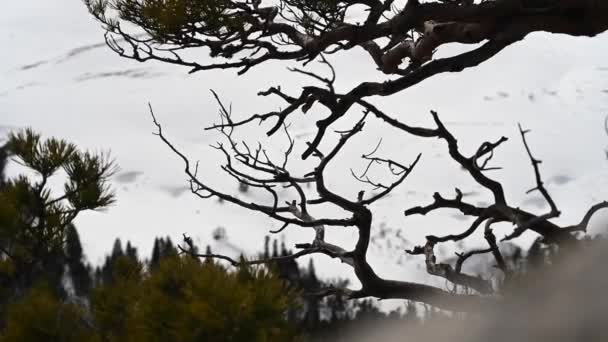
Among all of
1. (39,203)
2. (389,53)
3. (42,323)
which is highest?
(389,53)

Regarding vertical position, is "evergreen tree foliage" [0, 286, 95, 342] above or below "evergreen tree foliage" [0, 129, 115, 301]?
below

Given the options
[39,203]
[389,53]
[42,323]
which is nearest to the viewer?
[42,323]

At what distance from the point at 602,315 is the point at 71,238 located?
2.43 metres

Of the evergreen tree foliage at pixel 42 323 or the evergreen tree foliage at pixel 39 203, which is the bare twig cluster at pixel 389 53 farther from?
the evergreen tree foliage at pixel 39 203

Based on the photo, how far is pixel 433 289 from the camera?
169cm

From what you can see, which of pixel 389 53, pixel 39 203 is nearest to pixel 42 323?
pixel 39 203

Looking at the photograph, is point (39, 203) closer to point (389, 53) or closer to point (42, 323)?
point (42, 323)

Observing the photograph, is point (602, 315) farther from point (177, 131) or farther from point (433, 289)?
point (177, 131)

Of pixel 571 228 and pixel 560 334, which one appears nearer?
pixel 560 334

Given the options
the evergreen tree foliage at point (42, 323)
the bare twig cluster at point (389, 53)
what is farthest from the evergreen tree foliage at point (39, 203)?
the bare twig cluster at point (389, 53)

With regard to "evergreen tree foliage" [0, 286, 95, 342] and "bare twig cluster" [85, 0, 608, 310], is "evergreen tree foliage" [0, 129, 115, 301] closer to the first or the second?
"evergreen tree foliage" [0, 286, 95, 342]

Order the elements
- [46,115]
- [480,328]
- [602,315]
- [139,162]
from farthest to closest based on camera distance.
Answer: [46,115]
[139,162]
[480,328]
[602,315]

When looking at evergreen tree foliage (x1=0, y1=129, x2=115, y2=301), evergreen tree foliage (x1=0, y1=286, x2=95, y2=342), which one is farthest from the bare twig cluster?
evergreen tree foliage (x1=0, y1=129, x2=115, y2=301)

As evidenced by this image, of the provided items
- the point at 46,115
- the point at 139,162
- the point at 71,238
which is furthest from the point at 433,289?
the point at 46,115
